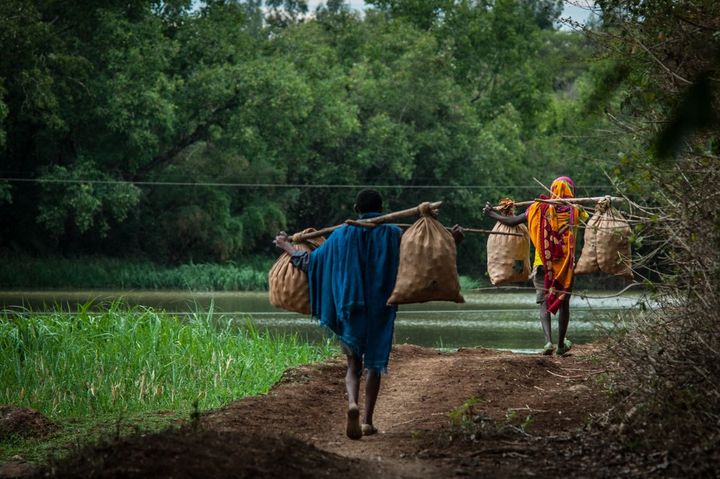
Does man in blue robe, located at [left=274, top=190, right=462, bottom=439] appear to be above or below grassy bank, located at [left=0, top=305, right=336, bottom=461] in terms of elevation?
above

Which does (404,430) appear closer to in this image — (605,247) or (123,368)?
(605,247)

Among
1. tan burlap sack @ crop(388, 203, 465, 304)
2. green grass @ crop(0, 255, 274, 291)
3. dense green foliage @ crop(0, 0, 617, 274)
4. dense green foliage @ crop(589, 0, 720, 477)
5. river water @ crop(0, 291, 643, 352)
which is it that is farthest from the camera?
green grass @ crop(0, 255, 274, 291)

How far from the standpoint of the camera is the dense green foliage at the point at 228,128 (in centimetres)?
3750

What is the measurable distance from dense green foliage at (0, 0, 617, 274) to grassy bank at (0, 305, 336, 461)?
62.3 ft

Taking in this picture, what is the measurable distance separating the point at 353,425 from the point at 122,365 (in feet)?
14.1

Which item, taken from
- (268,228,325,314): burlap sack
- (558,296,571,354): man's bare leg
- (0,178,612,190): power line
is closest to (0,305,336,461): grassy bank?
(268,228,325,314): burlap sack

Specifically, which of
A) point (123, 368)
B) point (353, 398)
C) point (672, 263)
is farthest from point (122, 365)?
point (672, 263)

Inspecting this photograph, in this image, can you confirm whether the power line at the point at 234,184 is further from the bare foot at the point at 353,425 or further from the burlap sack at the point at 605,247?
the bare foot at the point at 353,425

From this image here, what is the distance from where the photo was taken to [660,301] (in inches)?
319

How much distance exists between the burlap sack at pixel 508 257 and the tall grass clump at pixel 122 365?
2.60 m

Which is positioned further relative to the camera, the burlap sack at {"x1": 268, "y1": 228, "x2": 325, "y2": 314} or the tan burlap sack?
the burlap sack at {"x1": 268, "y1": 228, "x2": 325, "y2": 314}

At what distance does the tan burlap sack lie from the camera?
7.89m

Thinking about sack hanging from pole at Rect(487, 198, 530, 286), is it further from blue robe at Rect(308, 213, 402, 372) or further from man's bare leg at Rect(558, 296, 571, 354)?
blue robe at Rect(308, 213, 402, 372)

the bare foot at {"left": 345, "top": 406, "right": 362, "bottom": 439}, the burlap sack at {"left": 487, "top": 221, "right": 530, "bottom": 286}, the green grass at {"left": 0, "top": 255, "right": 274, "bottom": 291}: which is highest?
the burlap sack at {"left": 487, "top": 221, "right": 530, "bottom": 286}
